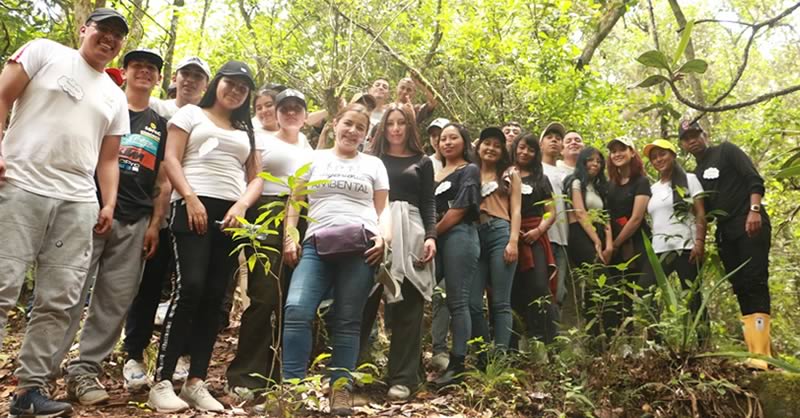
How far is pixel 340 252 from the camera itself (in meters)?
4.01

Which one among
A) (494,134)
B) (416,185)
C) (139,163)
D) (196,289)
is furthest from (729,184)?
(139,163)

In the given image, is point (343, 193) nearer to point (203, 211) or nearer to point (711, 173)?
point (203, 211)

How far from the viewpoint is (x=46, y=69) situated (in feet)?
10.8

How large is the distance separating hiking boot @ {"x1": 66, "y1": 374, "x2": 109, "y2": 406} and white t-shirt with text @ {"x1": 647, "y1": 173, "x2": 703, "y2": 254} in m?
4.39

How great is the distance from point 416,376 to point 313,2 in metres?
7.15

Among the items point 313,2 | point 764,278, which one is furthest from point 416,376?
point 313,2

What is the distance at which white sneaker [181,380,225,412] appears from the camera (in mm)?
3650

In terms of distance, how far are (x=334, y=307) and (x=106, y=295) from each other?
136cm

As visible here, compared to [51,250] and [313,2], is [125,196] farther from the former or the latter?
[313,2]

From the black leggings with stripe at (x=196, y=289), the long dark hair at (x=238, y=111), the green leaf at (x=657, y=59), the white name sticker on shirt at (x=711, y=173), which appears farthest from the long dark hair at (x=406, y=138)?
the white name sticker on shirt at (x=711, y=173)

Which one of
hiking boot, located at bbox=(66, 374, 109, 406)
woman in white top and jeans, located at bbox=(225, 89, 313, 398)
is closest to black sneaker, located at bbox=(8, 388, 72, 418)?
hiking boot, located at bbox=(66, 374, 109, 406)

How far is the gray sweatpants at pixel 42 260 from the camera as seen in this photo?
307 cm

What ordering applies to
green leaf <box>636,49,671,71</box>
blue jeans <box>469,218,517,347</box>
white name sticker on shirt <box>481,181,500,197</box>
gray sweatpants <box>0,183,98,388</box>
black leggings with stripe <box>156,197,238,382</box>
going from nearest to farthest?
1. green leaf <box>636,49,671,71</box>
2. gray sweatpants <box>0,183,98,388</box>
3. black leggings with stripe <box>156,197,238,382</box>
4. blue jeans <box>469,218,517,347</box>
5. white name sticker on shirt <box>481,181,500,197</box>

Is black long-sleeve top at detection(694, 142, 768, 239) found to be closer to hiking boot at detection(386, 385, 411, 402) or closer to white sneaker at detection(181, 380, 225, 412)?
hiking boot at detection(386, 385, 411, 402)
